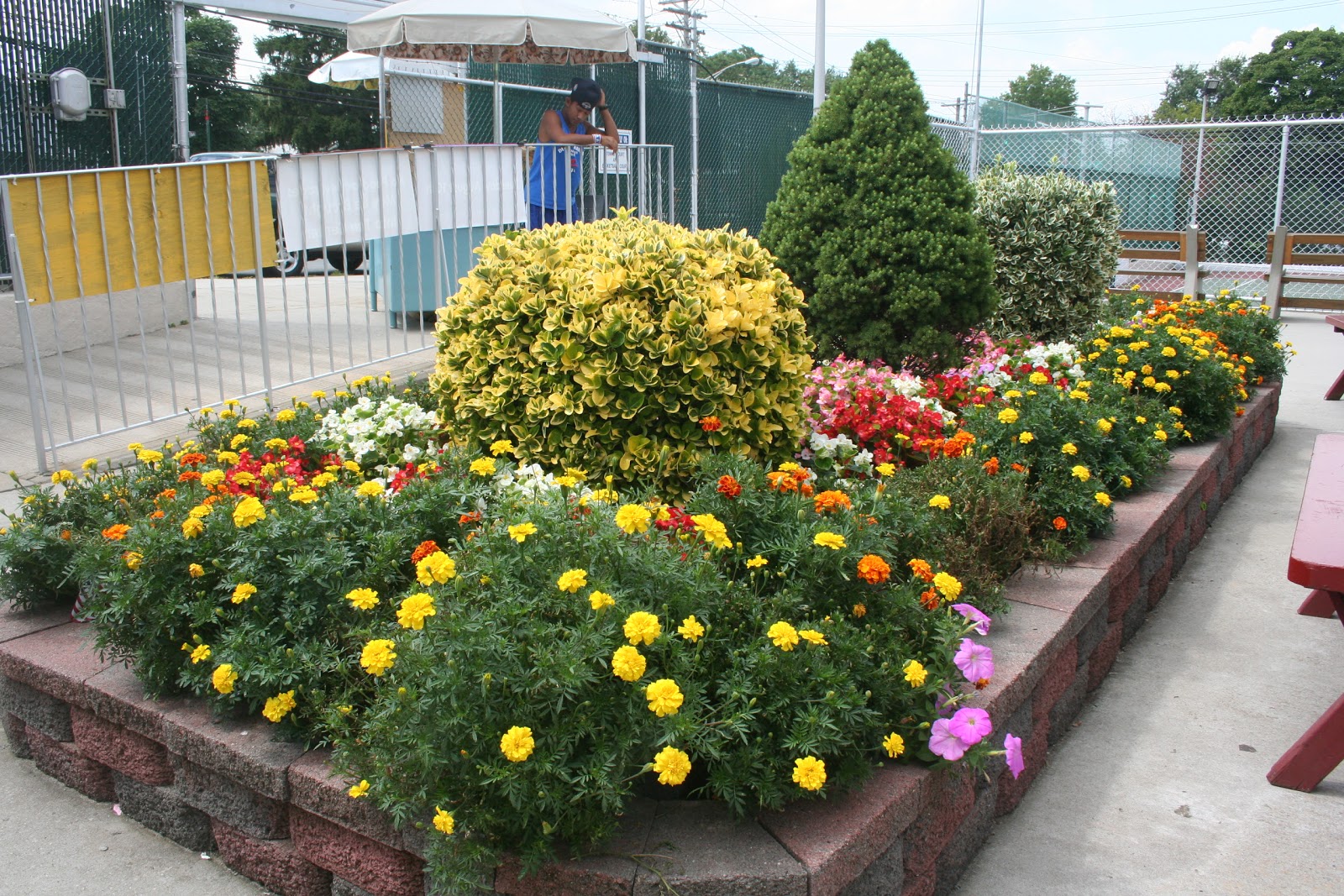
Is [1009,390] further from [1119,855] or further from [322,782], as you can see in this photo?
[322,782]

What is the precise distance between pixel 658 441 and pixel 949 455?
3.46ft

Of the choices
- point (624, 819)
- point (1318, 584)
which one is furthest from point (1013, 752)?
point (1318, 584)

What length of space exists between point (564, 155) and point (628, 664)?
671cm

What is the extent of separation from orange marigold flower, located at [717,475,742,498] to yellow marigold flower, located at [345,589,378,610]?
91 cm

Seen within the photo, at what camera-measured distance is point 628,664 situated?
2.04 metres

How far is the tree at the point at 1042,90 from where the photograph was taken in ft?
343

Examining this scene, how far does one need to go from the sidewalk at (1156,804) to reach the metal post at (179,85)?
6.08 m

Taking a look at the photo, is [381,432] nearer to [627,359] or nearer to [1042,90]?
[627,359]

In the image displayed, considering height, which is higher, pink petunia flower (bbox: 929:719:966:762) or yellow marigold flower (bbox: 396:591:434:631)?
yellow marigold flower (bbox: 396:591:434:631)

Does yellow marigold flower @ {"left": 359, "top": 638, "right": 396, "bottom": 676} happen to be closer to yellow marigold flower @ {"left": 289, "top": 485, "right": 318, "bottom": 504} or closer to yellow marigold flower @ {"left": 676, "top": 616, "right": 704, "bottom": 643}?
yellow marigold flower @ {"left": 676, "top": 616, "right": 704, "bottom": 643}

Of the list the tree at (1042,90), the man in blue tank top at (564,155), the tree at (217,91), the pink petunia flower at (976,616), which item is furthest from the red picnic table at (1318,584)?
the tree at (1042,90)

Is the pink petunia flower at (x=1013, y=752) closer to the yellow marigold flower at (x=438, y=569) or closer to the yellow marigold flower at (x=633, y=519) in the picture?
Result: the yellow marigold flower at (x=633, y=519)

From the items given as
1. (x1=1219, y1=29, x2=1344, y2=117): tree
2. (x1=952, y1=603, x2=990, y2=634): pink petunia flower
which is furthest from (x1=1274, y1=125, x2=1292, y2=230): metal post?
(x1=1219, y1=29, x2=1344, y2=117): tree

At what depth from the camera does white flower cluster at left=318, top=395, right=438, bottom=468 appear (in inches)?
158
